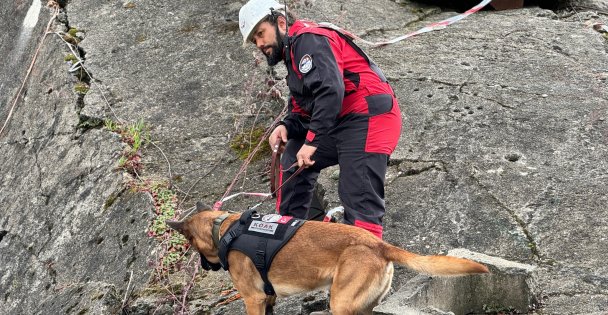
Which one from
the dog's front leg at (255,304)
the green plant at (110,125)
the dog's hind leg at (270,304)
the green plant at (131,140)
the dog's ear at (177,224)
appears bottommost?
the green plant at (131,140)

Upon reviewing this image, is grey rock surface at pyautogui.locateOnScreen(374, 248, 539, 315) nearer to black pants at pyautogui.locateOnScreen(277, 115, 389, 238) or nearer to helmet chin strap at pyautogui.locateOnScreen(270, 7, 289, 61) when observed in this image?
black pants at pyautogui.locateOnScreen(277, 115, 389, 238)

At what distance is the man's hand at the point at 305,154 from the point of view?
15.4 feet

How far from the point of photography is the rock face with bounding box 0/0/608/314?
17.5ft

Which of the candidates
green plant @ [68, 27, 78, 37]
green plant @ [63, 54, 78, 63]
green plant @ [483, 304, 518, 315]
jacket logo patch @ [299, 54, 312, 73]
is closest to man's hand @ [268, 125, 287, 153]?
jacket logo patch @ [299, 54, 312, 73]

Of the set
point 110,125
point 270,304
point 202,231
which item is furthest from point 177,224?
point 110,125

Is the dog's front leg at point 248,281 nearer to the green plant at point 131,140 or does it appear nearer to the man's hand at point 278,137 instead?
the man's hand at point 278,137

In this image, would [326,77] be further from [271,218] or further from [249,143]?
[249,143]

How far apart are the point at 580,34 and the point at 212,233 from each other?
427cm

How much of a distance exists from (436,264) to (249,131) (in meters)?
2.91

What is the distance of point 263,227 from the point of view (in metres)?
4.48

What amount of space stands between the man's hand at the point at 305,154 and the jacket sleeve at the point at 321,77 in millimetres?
127

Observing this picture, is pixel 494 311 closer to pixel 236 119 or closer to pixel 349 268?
pixel 349 268

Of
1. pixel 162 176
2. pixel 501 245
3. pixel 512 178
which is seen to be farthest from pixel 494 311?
pixel 162 176

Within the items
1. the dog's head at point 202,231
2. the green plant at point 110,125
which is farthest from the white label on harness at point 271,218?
the green plant at point 110,125
